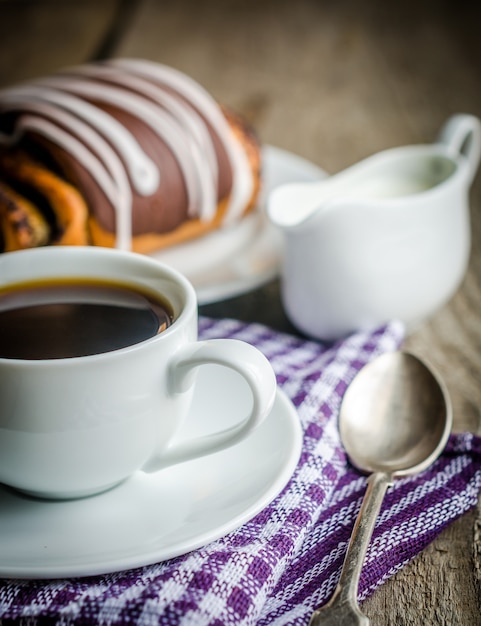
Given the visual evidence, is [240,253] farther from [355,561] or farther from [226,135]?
[355,561]

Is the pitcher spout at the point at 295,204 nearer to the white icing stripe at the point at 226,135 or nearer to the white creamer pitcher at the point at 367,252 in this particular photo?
the white creamer pitcher at the point at 367,252

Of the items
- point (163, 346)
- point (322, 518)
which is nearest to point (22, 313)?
point (163, 346)

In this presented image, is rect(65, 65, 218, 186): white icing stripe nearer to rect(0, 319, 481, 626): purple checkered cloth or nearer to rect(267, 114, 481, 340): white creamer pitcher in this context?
rect(267, 114, 481, 340): white creamer pitcher

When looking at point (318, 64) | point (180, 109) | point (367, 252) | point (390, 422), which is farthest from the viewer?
point (318, 64)

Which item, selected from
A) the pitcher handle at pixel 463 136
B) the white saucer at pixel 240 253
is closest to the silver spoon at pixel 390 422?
the white saucer at pixel 240 253

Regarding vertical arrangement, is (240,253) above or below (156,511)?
below

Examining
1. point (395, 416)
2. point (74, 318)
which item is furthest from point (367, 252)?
point (74, 318)

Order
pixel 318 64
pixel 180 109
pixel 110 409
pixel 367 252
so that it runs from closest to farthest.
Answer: pixel 110 409 → pixel 367 252 → pixel 180 109 → pixel 318 64

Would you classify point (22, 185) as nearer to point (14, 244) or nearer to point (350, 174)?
point (14, 244)
